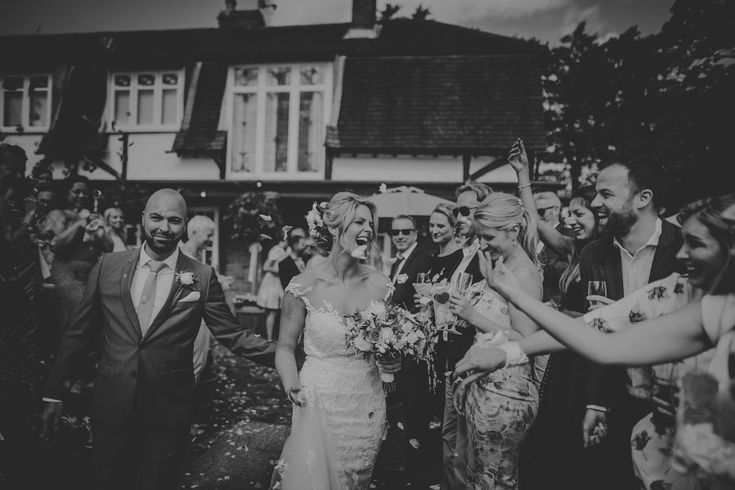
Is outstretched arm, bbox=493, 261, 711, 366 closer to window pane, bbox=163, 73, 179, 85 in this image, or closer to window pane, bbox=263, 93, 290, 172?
window pane, bbox=263, 93, 290, 172

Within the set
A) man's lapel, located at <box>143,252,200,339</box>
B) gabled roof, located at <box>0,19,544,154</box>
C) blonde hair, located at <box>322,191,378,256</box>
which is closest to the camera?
man's lapel, located at <box>143,252,200,339</box>

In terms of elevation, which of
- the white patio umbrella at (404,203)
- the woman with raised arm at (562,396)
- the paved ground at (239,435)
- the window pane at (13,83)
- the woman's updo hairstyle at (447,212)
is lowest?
the paved ground at (239,435)

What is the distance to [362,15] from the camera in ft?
48.1

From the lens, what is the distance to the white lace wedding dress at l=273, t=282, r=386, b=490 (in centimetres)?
294

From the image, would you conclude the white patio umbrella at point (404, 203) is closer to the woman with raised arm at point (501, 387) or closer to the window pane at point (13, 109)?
the woman with raised arm at point (501, 387)

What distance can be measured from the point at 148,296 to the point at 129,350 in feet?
1.15

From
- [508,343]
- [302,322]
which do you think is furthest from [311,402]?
[508,343]

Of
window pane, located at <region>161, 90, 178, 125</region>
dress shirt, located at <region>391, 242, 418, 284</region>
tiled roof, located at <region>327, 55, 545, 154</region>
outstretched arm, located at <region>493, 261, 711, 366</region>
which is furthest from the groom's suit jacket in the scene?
window pane, located at <region>161, 90, 178, 125</region>

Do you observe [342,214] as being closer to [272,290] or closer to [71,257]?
[71,257]

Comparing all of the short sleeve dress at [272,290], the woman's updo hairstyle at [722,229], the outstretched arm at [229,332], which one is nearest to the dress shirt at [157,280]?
the outstretched arm at [229,332]

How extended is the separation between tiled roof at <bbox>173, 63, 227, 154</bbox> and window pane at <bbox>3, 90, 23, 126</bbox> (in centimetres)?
636

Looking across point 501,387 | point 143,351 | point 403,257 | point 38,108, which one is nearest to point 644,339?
point 501,387

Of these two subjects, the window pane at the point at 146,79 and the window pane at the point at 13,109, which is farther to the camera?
the window pane at the point at 13,109

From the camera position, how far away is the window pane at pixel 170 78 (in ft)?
48.7
